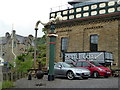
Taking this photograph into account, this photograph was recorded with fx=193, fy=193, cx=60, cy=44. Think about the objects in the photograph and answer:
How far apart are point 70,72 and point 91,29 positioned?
13.1m

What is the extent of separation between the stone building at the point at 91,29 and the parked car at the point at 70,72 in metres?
10.4

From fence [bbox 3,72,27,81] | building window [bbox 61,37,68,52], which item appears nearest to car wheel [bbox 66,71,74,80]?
fence [bbox 3,72,27,81]

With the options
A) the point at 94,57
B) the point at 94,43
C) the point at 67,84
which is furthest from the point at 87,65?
the point at 94,43

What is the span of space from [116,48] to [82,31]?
18.0 feet

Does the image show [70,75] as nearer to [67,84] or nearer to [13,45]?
[67,84]

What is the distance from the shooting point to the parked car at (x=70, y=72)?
13.8 meters

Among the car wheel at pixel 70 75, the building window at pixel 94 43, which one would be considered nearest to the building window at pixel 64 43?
the building window at pixel 94 43

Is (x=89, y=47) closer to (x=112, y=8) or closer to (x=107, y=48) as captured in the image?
(x=107, y=48)

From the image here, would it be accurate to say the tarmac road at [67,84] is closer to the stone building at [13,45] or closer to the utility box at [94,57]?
the utility box at [94,57]

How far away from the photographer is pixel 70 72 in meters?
14.1

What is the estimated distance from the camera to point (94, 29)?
84.6 feet

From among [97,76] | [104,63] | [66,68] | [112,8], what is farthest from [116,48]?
[66,68]

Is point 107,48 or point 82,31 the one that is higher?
point 82,31

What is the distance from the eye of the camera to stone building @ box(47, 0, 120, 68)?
24.1 m
